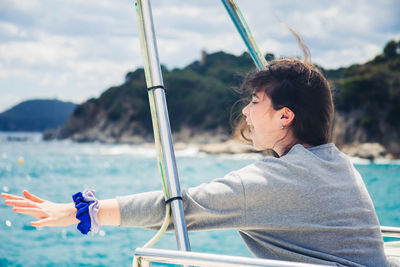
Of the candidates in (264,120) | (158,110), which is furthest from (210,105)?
(158,110)

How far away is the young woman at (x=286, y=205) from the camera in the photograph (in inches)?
39.2

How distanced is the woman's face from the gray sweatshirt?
15 cm

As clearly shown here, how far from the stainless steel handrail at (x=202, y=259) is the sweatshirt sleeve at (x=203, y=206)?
0.09 m

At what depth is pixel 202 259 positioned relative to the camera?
0.91 meters

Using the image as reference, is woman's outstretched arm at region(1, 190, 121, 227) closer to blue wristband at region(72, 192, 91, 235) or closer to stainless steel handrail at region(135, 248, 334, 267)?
blue wristband at region(72, 192, 91, 235)

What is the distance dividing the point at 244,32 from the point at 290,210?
2.71 ft

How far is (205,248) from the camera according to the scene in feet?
25.9

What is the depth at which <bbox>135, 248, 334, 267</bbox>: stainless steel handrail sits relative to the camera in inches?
34.5

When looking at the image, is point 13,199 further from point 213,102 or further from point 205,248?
point 213,102

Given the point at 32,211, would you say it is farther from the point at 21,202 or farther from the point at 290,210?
the point at 290,210

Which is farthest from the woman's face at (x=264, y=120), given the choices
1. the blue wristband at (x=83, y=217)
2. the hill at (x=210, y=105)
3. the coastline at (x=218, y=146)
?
the hill at (x=210, y=105)

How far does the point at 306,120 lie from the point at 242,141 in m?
0.49

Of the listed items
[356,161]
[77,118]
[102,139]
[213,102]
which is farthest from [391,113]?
[77,118]

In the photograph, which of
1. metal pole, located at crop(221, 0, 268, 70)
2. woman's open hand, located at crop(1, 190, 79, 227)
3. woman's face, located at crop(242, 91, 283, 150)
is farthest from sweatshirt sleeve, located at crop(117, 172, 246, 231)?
metal pole, located at crop(221, 0, 268, 70)
